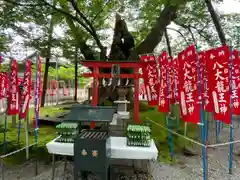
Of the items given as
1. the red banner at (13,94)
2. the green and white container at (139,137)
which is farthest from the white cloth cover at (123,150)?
the red banner at (13,94)

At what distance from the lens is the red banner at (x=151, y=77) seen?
267 inches

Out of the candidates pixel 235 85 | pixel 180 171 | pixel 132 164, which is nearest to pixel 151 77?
pixel 235 85

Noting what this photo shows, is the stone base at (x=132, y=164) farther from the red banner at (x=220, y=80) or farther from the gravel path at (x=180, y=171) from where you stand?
the red banner at (x=220, y=80)

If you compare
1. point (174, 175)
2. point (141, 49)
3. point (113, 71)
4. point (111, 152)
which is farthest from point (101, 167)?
point (141, 49)

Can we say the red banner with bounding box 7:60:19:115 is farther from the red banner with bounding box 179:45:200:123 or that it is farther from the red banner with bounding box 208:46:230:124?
the red banner with bounding box 208:46:230:124

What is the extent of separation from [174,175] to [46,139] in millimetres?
4332

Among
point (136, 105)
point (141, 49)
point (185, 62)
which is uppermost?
point (141, 49)

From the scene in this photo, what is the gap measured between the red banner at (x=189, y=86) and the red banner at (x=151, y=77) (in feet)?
7.23

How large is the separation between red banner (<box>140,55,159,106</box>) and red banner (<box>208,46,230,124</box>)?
8.10 feet

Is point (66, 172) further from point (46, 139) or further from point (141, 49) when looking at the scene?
point (141, 49)

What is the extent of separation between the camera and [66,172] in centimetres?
454

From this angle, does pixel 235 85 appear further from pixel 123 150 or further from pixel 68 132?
pixel 68 132

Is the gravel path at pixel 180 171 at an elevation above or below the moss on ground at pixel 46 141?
below

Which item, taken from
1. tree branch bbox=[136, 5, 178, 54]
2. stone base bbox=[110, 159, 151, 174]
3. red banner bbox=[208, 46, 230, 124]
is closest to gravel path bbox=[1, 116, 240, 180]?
stone base bbox=[110, 159, 151, 174]
